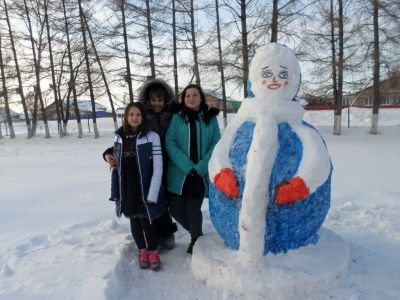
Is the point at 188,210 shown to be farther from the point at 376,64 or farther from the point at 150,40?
the point at 150,40

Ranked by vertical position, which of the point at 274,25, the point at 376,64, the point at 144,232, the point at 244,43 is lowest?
the point at 144,232

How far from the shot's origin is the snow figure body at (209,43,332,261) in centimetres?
292

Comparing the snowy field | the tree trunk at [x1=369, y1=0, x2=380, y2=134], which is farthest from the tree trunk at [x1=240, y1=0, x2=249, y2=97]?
the snowy field

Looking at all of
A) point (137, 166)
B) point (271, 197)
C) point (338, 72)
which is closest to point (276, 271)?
point (271, 197)

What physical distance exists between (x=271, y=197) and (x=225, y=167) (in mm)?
431

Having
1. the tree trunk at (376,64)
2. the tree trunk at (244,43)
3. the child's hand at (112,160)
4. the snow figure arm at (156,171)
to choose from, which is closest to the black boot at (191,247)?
the snow figure arm at (156,171)

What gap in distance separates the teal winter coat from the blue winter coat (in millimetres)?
152

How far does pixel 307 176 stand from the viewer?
114 inches

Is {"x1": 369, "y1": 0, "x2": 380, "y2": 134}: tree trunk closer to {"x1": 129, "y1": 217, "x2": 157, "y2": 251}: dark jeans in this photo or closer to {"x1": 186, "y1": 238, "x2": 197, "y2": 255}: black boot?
{"x1": 186, "y1": 238, "x2": 197, "y2": 255}: black boot

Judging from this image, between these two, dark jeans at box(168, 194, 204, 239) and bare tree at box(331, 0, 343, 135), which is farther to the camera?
bare tree at box(331, 0, 343, 135)

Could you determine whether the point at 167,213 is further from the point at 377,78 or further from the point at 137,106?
the point at 377,78

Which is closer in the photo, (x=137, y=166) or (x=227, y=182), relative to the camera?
(x=227, y=182)

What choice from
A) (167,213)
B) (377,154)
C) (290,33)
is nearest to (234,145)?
(167,213)

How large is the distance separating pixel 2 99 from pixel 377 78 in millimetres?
19936
